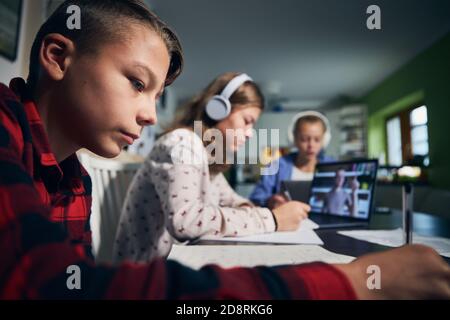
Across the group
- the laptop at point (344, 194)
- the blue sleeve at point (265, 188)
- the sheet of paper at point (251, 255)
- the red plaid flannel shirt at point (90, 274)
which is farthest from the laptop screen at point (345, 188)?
the red plaid flannel shirt at point (90, 274)

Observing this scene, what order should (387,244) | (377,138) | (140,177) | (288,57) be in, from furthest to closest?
(377,138)
(288,57)
(140,177)
(387,244)

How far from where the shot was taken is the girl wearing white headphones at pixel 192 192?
553 millimetres

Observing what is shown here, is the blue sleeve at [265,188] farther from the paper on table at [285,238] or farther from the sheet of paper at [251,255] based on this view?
the sheet of paper at [251,255]

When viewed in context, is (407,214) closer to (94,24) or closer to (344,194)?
(344,194)

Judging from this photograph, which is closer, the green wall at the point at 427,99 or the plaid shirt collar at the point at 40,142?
the plaid shirt collar at the point at 40,142

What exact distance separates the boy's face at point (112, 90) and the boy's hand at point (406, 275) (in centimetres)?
29

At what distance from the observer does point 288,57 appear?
2299 millimetres

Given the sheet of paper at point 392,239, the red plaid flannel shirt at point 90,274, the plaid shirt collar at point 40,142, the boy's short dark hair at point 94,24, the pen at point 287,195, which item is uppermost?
the boy's short dark hair at point 94,24

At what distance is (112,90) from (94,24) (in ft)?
0.30

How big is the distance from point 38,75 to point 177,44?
0.66 feet

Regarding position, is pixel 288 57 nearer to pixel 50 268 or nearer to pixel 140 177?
pixel 140 177

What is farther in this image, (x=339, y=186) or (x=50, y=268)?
(x=339, y=186)

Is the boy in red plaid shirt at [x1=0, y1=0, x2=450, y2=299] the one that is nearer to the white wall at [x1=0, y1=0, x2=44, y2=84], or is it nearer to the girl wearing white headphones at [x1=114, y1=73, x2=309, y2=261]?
the girl wearing white headphones at [x1=114, y1=73, x2=309, y2=261]
